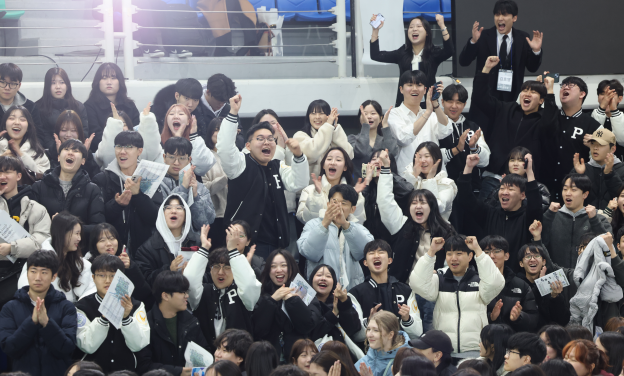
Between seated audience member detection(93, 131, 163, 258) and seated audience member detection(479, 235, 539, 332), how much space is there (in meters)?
2.45

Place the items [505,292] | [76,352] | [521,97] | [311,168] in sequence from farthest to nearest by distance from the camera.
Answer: [521,97] < [311,168] < [505,292] < [76,352]

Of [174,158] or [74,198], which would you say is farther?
[174,158]

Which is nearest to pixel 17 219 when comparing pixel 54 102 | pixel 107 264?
pixel 107 264

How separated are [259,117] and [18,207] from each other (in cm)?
215

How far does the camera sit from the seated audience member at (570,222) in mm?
5957

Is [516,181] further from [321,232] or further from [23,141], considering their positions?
[23,141]

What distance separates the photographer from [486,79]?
7016 millimetres

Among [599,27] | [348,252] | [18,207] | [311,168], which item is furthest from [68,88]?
[599,27]

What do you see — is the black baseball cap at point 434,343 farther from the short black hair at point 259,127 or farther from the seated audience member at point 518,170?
the short black hair at point 259,127

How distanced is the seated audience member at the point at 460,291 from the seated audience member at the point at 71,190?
2.26 meters

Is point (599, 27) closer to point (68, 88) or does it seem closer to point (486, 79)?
point (486, 79)

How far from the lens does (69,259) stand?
4.80 m

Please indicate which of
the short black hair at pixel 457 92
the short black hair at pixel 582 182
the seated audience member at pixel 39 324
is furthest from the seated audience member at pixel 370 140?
the seated audience member at pixel 39 324

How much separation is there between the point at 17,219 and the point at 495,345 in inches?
125
